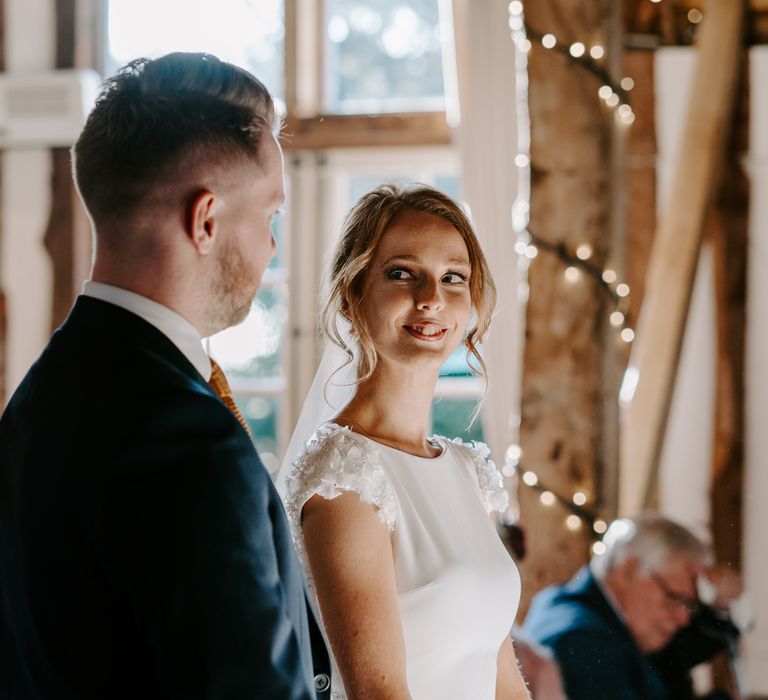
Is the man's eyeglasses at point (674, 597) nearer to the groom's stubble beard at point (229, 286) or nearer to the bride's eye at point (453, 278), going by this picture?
the bride's eye at point (453, 278)

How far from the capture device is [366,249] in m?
1.34

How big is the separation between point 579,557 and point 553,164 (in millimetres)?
1171

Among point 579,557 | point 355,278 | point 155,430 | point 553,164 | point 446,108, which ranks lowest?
point 579,557

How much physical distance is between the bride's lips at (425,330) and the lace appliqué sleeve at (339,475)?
16 cm

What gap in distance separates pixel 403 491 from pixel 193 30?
160 inches

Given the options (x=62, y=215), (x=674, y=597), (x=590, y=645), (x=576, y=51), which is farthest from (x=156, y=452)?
(x=62, y=215)

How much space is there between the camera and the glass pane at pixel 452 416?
4410mm

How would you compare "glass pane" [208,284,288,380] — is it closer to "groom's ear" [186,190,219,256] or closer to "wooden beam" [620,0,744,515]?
"wooden beam" [620,0,744,515]

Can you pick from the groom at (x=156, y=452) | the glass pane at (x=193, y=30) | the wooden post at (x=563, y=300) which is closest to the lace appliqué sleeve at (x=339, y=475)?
the groom at (x=156, y=452)

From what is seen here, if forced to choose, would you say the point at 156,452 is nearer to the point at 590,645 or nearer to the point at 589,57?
the point at 590,645

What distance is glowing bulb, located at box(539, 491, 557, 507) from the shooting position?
290cm

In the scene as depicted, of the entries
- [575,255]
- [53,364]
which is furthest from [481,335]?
[575,255]

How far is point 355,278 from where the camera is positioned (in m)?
1.36

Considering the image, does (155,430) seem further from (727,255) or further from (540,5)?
(727,255)
